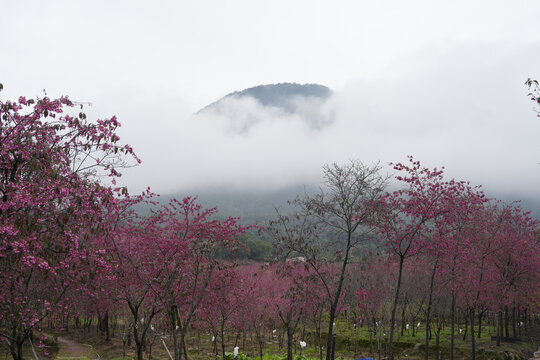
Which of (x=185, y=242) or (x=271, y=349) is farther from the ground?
(x=185, y=242)

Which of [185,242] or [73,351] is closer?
[185,242]

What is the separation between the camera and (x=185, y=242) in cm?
1309

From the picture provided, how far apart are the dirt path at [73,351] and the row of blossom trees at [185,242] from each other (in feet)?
14.1

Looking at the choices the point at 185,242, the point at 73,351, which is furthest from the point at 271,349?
the point at 185,242

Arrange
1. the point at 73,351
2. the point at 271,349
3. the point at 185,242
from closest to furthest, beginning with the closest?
the point at 185,242, the point at 73,351, the point at 271,349

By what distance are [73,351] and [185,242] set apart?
27427 mm

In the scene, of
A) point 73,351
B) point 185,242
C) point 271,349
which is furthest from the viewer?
point 271,349

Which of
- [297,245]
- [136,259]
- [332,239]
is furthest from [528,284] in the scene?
[136,259]

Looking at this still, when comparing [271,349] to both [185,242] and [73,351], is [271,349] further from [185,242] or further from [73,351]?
[185,242]

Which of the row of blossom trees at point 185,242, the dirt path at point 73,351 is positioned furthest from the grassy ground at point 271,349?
the row of blossom trees at point 185,242

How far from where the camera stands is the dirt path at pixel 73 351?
28969mm

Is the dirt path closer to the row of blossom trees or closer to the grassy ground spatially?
the grassy ground

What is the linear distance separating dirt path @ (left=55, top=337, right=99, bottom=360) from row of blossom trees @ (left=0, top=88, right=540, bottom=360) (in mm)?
4294

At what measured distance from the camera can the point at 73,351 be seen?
32.1 meters
